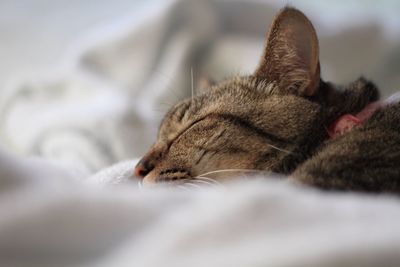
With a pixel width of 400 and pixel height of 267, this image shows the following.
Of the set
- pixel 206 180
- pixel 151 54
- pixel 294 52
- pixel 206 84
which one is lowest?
pixel 206 180

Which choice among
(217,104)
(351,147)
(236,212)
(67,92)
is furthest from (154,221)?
(67,92)

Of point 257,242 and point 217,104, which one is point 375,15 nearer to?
point 217,104

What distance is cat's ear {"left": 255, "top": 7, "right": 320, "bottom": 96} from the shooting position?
105 centimetres

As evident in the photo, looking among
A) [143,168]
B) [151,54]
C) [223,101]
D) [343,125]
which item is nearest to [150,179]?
[143,168]

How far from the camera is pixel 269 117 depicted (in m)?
1.05

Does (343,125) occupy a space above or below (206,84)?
below

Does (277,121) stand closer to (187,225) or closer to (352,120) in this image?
(352,120)

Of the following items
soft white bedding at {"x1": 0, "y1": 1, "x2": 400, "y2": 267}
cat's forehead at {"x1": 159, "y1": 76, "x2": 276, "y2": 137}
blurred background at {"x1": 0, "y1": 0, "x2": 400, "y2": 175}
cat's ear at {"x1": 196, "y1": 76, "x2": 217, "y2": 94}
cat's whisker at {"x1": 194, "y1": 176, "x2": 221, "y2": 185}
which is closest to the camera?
soft white bedding at {"x1": 0, "y1": 1, "x2": 400, "y2": 267}

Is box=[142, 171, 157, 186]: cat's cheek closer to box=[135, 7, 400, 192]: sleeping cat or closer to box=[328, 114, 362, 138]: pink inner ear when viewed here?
box=[135, 7, 400, 192]: sleeping cat

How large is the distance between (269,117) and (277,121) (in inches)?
0.8

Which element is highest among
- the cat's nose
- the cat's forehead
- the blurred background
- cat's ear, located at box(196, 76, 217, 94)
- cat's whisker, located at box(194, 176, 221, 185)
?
the blurred background

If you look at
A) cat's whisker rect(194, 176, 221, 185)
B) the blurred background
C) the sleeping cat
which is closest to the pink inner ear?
the sleeping cat

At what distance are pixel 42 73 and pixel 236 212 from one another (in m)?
1.47

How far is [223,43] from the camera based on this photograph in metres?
1.85
